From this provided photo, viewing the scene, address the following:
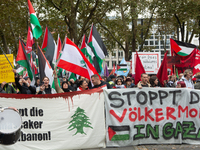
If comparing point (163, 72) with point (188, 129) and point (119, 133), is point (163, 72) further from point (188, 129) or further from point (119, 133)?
point (119, 133)

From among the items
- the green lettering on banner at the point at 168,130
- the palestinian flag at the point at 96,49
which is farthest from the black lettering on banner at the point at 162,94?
the palestinian flag at the point at 96,49

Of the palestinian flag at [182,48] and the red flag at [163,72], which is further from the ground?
the palestinian flag at [182,48]

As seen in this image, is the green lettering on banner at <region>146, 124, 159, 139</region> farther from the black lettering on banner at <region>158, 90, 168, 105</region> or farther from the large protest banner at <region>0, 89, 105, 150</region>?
the large protest banner at <region>0, 89, 105, 150</region>

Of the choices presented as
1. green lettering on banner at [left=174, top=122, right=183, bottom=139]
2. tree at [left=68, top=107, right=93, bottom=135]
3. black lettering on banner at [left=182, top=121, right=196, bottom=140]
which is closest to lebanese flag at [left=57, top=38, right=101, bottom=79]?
tree at [left=68, top=107, right=93, bottom=135]

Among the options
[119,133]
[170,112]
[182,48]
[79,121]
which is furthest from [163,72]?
[79,121]

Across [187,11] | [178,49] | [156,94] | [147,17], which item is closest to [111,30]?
[147,17]

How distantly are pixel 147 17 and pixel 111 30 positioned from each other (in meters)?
3.65

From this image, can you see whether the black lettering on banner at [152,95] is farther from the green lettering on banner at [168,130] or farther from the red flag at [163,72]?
the red flag at [163,72]

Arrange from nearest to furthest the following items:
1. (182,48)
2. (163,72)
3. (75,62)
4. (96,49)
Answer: (75,62), (163,72), (96,49), (182,48)

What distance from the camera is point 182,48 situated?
1007cm

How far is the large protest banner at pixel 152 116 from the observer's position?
6.02 metres

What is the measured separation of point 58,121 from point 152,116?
2109mm

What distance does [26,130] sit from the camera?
5781mm

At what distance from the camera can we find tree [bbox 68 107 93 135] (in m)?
5.89
